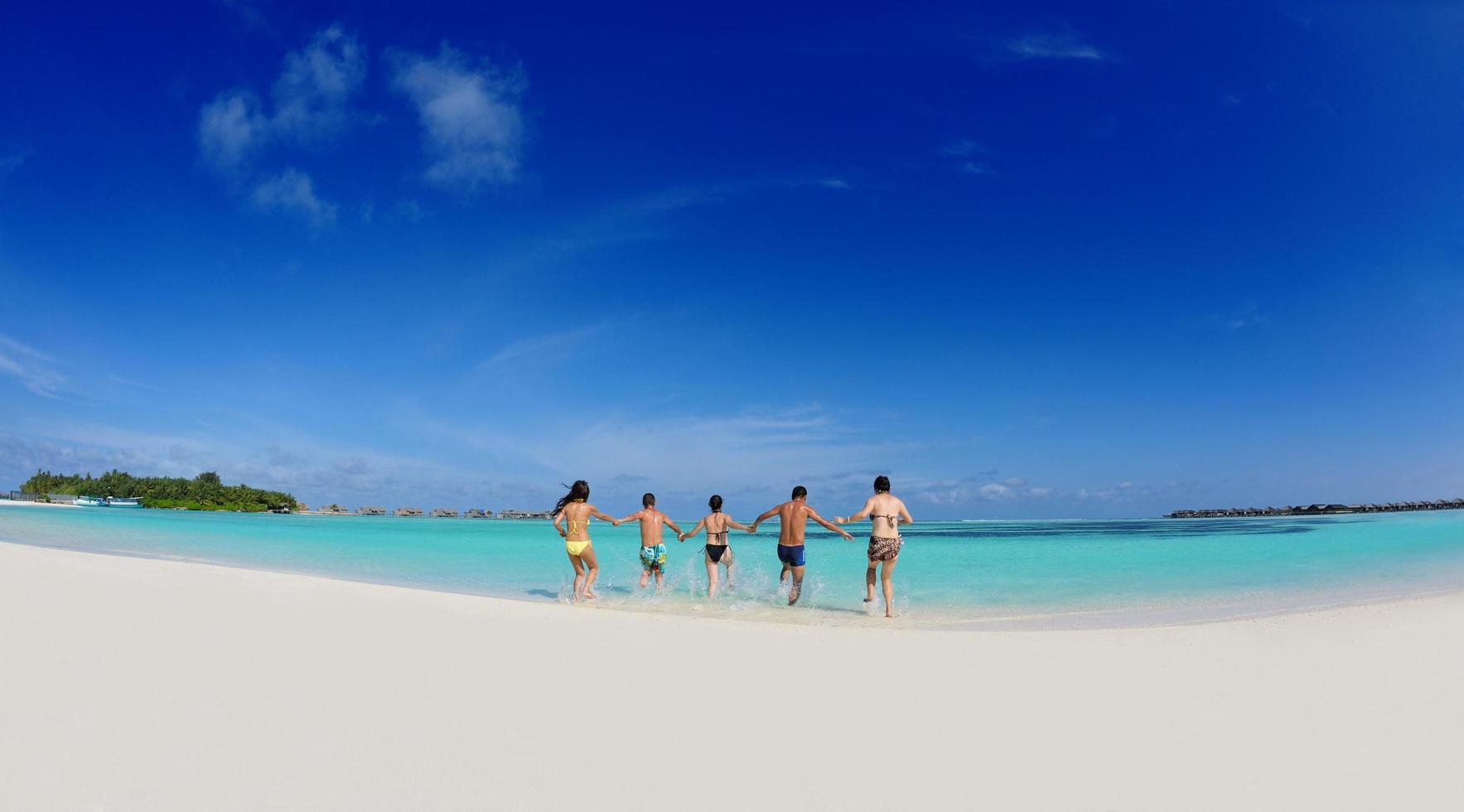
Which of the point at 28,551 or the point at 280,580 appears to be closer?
the point at 280,580

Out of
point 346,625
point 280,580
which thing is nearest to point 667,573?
point 280,580

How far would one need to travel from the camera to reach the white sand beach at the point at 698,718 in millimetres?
3123

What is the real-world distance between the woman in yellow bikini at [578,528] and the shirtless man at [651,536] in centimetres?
86

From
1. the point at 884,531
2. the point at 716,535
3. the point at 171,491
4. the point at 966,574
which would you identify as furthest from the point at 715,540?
the point at 171,491

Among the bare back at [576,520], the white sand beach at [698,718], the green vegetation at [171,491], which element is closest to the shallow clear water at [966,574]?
the bare back at [576,520]

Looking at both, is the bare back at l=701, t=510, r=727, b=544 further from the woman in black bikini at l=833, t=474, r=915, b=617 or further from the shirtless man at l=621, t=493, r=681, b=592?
the woman in black bikini at l=833, t=474, r=915, b=617

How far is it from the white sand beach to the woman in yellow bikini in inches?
165

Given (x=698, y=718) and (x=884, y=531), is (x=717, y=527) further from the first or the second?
(x=698, y=718)

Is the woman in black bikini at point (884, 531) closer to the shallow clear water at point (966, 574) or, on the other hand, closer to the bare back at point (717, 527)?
the shallow clear water at point (966, 574)

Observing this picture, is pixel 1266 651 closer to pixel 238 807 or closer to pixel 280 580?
pixel 238 807

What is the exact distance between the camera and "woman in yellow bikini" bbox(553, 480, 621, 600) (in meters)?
11.4

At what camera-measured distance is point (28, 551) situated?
1452 centimetres

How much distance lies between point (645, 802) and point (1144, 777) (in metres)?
2.39

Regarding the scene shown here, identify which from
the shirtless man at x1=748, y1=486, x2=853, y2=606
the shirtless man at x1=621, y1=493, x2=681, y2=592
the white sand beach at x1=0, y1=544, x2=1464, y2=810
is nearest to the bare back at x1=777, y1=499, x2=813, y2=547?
the shirtless man at x1=748, y1=486, x2=853, y2=606
